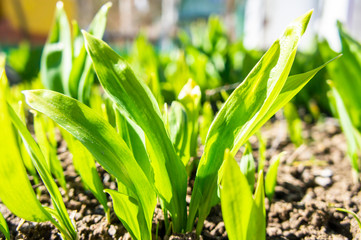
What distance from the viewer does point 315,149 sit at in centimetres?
126

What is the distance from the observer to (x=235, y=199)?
1.45 ft

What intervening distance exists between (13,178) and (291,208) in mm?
597

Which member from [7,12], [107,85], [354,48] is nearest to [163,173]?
[107,85]

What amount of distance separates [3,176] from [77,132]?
0.11 m

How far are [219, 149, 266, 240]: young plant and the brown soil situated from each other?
0.14 m

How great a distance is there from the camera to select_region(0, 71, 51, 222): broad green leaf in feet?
1.29

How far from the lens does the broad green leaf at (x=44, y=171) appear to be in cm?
46

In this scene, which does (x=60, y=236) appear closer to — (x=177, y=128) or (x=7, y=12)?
(x=177, y=128)

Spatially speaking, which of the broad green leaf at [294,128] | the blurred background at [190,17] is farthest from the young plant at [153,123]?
the blurred background at [190,17]

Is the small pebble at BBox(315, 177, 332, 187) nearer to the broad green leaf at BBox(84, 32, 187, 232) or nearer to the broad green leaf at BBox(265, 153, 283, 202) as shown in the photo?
the broad green leaf at BBox(265, 153, 283, 202)

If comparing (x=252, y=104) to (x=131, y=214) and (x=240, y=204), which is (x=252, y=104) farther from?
(x=131, y=214)

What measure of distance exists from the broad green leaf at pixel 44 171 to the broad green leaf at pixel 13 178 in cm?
3

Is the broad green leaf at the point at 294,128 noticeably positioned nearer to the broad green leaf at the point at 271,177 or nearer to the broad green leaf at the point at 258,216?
the broad green leaf at the point at 271,177

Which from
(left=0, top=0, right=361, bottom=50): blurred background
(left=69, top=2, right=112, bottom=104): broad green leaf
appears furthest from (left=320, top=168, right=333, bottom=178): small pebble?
(left=0, top=0, right=361, bottom=50): blurred background
